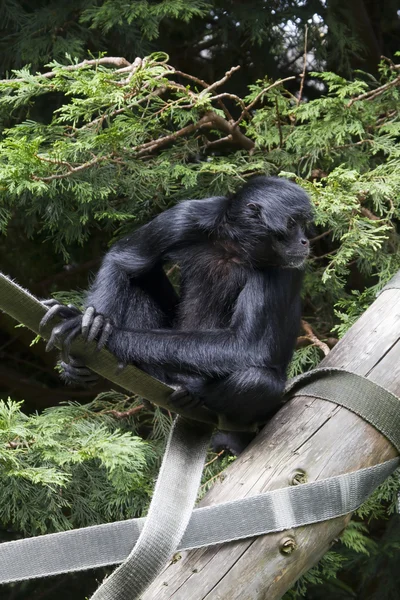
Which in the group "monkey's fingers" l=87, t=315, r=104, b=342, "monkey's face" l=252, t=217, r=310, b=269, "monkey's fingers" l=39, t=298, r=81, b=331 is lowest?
"monkey's fingers" l=87, t=315, r=104, b=342

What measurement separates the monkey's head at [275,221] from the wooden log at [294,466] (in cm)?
58

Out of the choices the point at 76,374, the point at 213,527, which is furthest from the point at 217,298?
the point at 213,527

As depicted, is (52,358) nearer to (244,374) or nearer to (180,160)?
(180,160)

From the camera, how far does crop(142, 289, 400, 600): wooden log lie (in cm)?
279

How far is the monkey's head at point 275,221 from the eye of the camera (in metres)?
3.84

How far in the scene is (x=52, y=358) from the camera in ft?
19.7

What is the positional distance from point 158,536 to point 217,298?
152cm

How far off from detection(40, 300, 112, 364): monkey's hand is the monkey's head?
1014 mm

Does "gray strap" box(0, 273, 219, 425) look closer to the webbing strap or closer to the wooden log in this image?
the webbing strap

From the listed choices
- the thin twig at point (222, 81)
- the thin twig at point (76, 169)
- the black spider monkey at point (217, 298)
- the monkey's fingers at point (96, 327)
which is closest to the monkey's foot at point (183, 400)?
the black spider monkey at point (217, 298)

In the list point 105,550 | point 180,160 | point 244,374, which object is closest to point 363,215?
point 180,160

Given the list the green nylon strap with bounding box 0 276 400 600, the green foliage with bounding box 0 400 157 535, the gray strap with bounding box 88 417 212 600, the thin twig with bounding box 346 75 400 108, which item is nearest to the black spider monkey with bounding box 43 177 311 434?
the green nylon strap with bounding box 0 276 400 600

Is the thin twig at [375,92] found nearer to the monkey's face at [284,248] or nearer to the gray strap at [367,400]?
the monkey's face at [284,248]

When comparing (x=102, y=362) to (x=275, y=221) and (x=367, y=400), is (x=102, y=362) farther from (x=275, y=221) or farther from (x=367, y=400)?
(x=275, y=221)
